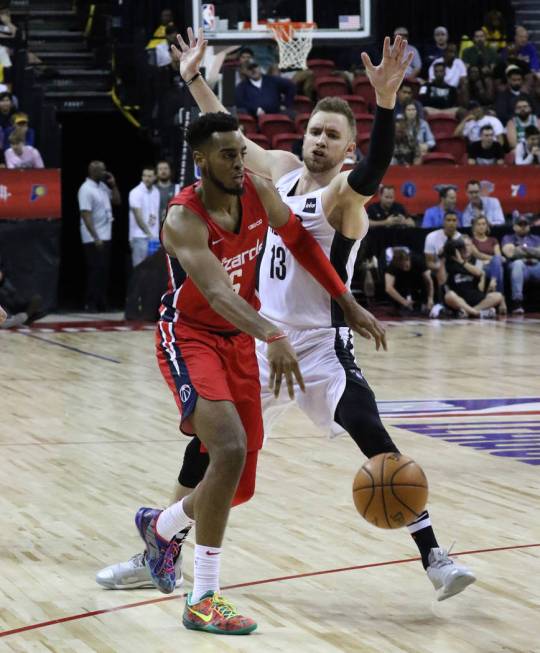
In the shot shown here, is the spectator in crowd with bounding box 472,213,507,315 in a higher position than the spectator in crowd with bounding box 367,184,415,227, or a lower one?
lower

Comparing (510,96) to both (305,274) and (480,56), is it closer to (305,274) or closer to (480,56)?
(480,56)

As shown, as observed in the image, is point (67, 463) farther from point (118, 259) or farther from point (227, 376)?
point (118, 259)

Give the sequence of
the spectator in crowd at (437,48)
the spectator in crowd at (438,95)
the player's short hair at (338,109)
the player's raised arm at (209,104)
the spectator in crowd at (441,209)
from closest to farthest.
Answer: the player's short hair at (338,109)
the player's raised arm at (209,104)
the spectator in crowd at (441,209)
the spectator in crowd at (438,95)
the spectator in crowd at (437,48)

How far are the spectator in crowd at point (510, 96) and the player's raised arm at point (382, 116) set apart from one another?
51.7 feet

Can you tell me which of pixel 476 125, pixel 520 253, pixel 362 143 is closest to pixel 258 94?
pixel 362 143

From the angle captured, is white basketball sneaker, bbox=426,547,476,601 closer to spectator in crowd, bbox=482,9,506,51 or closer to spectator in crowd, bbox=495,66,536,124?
spectator in crowd, bbox=495,66,536,124

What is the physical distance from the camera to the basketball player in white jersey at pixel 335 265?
17.3ft

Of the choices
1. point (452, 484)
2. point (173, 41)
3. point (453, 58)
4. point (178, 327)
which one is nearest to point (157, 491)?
point (452, 484)

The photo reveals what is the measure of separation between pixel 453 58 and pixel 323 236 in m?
16.4

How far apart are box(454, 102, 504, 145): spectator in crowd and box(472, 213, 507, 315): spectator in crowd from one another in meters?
2.32

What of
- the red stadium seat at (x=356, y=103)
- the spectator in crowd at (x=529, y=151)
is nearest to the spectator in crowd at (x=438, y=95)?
the red stadium seat at (x=356, y=103)

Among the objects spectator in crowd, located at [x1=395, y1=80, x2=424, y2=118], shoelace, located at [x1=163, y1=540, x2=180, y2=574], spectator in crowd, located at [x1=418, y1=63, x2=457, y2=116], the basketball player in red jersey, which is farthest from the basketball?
spectator in crowd, located at [x1=418, y1=63, x2=457, y2=116]

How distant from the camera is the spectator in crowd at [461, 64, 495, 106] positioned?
21.2 metres

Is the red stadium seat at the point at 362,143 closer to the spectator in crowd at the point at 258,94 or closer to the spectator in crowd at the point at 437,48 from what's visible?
the spectator in crowd at the point at 258,94
